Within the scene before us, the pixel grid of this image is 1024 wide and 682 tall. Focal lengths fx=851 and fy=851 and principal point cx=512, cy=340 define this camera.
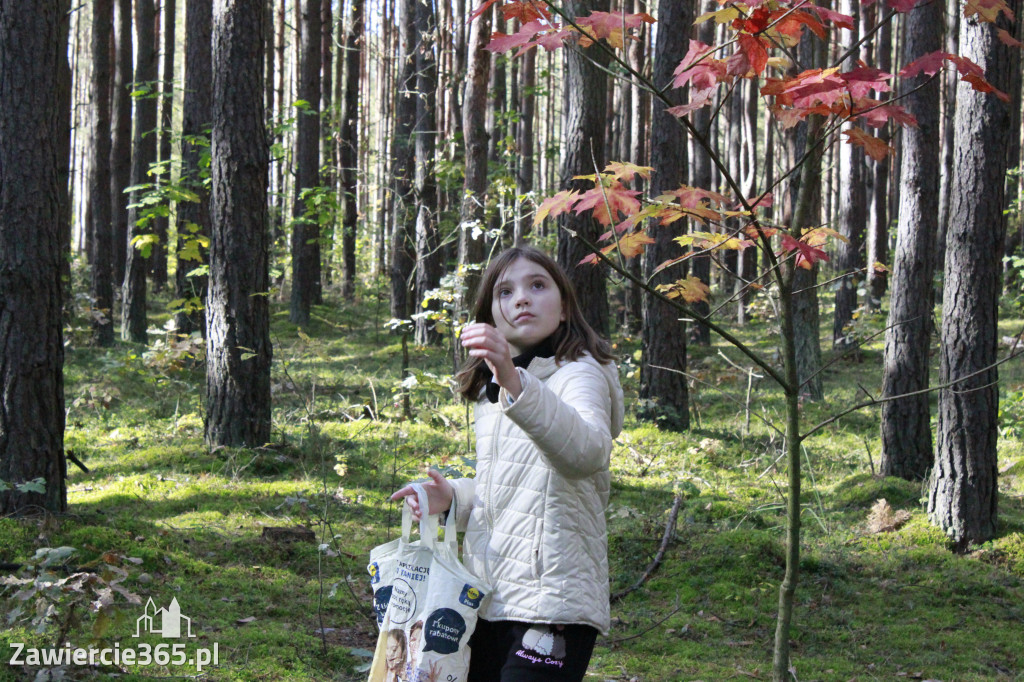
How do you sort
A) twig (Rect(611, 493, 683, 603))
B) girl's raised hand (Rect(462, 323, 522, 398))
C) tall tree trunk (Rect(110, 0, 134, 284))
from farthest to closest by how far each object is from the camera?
tall tree trunk (Rect(110, 0, 134, 284))
twig (Rect(611, 493, 683, 603))
girl's raised hand (Rect(462, 323, 522, 398))

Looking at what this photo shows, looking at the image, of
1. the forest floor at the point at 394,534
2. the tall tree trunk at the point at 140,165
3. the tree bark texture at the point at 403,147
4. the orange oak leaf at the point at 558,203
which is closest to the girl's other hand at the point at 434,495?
the orange oak leaf at the point at 558,203

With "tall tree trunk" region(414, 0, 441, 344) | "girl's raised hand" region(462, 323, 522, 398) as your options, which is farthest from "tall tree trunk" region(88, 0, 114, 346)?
"girl's raised hand" region(462, 323, 522, 398)

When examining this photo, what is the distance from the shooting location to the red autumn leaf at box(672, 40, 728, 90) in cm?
247

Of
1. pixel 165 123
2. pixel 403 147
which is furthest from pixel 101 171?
pixel 403 147

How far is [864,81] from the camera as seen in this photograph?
220 centimetres

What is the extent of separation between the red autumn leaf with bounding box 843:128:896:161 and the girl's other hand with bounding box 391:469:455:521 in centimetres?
151

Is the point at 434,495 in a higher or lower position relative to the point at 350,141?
lower

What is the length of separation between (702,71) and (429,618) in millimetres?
1714

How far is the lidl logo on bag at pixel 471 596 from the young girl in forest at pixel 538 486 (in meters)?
0.05

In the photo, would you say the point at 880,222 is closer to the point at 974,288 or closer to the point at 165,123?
the point at 974,288

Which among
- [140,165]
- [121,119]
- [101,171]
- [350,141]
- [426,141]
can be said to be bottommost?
[101,171]

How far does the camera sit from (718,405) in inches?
Result: 415

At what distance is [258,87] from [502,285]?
5.51m

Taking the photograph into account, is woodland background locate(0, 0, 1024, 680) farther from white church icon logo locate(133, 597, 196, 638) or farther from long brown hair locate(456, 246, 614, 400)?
long brown hair locate(456, 246, 614, 400)
